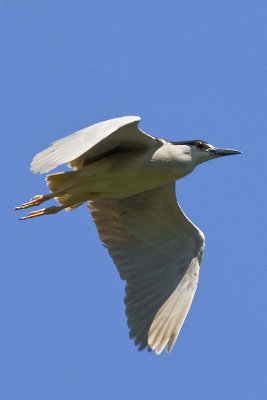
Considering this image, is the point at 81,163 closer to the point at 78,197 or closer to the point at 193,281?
the point at 78,197

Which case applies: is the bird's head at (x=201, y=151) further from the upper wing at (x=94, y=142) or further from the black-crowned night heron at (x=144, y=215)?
the upper wing at (x=94, y=142)

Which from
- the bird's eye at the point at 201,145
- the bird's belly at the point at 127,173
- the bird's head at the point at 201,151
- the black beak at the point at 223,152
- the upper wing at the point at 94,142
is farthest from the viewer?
the black beak at the point at 223,152

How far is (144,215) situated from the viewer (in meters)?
13.8

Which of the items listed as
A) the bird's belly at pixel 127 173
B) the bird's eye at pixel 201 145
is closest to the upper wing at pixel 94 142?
the bird's belly at pixel 127 173

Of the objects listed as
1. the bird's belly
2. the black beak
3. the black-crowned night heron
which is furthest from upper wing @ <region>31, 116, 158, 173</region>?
the black beak

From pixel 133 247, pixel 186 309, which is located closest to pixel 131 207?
pixel 133 247

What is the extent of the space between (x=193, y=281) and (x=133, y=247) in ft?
2.76

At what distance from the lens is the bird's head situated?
13.0 meters

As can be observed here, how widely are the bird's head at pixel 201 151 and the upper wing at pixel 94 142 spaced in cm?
46

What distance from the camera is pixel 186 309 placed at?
1340 cm

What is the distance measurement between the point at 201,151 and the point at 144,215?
1.17m

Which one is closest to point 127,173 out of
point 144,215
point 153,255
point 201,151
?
point 201,151

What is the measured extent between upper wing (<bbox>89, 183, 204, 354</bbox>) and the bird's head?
0.58 m

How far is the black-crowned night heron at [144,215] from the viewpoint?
1266cm
